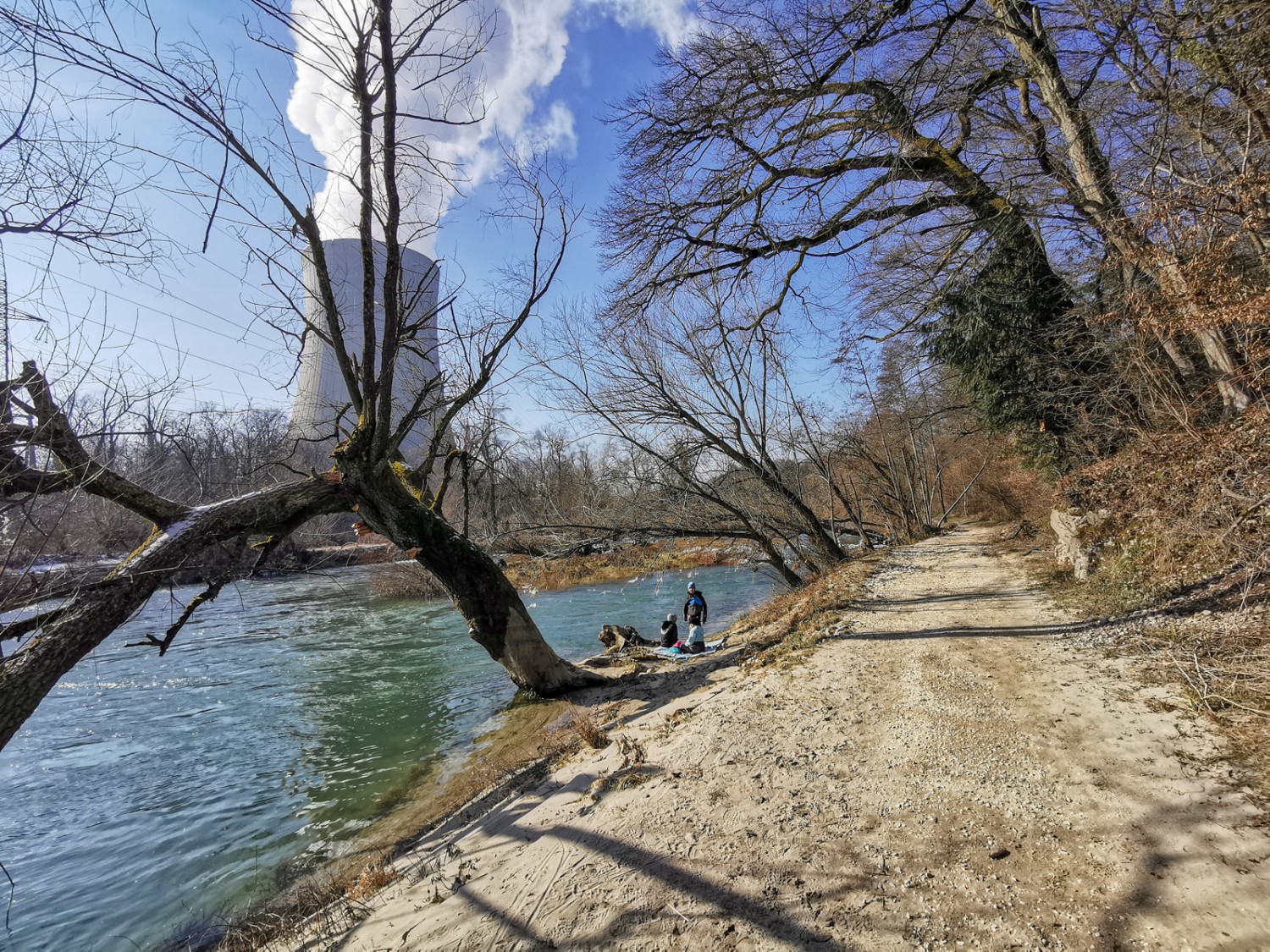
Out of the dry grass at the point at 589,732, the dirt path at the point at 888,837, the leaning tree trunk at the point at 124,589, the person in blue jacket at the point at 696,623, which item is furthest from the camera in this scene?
the person in blue jacket at the point at 696,623

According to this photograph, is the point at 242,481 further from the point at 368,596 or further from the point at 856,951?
the point at 368,596

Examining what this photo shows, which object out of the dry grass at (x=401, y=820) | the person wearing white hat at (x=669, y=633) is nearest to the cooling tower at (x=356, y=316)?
the dry grass at (x=401, y=820)

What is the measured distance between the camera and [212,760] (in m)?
8.04

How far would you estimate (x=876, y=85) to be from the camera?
260 inches

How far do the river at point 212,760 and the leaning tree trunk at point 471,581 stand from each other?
4.28ft

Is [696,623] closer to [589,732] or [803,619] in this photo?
[803,619]

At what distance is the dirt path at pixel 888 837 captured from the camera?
7.93 ft

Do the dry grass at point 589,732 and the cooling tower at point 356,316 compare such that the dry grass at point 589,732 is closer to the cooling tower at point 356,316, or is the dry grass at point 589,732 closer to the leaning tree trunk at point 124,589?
the leaning tree trunk at point 124,589

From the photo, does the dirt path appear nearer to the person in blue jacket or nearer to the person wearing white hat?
the person in blue jacket

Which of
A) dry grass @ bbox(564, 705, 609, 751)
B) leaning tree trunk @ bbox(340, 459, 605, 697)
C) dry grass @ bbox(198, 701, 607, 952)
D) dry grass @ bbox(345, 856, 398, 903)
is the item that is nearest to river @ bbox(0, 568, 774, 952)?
dry grass @ bbox(198, 701, 607, 952)

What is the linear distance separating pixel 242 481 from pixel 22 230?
406 centimetres

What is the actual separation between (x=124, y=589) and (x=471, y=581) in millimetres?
4114

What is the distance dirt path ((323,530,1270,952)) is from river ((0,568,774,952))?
9.44ft

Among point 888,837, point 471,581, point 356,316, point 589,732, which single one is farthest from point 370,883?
point 356,316
